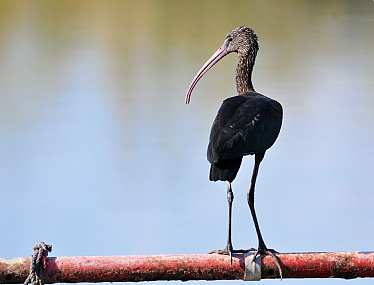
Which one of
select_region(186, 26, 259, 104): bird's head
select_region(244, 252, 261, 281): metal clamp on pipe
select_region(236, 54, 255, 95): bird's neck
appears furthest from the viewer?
select_region(186, 26, 259, 104): bird's head

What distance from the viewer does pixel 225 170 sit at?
3.66 meters

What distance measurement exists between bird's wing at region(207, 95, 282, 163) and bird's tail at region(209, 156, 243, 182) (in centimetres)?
4

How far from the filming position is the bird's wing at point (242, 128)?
366 centimetres

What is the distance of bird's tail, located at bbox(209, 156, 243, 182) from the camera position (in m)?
3.64

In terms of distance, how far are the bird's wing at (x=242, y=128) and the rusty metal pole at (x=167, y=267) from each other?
1.73 ft

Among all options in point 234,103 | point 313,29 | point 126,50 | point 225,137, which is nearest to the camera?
point 225,137

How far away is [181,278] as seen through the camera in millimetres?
3307

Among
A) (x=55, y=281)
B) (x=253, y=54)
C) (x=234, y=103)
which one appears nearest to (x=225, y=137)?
(x=234, y=103)

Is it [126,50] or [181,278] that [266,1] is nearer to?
[126,50]

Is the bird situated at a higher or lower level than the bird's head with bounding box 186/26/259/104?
lower

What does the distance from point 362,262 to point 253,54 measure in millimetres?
1911

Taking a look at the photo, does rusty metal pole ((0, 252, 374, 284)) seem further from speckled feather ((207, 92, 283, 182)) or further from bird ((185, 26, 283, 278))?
speckled feather ((207, 92, 283, 182))

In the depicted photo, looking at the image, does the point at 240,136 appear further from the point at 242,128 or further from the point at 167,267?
the point at 167,267

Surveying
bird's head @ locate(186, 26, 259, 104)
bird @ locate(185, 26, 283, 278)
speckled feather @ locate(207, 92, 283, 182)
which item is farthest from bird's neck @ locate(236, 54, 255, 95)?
speckled feather @ locate(207, 92, 283, 182)
